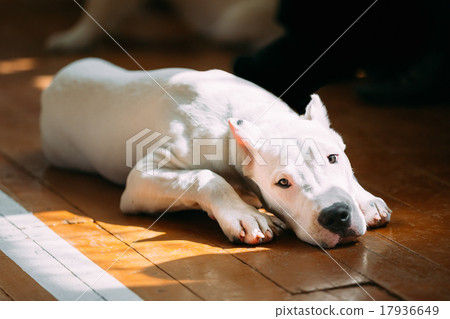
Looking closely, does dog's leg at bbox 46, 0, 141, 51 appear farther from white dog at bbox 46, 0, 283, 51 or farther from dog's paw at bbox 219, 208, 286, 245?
dog's paw at bbox 219, 208, 286, 245

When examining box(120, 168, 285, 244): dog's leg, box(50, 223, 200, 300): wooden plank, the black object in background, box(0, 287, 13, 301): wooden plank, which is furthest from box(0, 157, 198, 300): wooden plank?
the black object in background

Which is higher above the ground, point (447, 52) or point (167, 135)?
point (447, 52)

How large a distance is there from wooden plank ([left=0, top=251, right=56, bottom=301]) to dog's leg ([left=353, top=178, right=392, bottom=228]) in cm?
107

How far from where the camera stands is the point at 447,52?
4.17 m

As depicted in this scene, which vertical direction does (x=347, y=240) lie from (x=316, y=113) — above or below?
below

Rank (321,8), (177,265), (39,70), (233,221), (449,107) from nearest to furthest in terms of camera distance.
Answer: (177,265), (233,221), (321,8), (449,107), (39,70)

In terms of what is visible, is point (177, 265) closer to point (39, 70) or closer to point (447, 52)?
point (447, 52)

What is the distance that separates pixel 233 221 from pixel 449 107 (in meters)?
2.11

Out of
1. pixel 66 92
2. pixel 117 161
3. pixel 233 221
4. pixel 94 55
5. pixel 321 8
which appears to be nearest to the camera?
pixel 233 221

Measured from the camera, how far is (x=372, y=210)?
252cm

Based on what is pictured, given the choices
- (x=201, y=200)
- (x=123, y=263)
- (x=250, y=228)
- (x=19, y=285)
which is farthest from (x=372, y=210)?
(x=19, y=285)

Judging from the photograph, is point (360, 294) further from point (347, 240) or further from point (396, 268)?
point (347, 240)

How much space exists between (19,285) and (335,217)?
0.95m

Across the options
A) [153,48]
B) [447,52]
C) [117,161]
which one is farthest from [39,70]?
[447,52]
